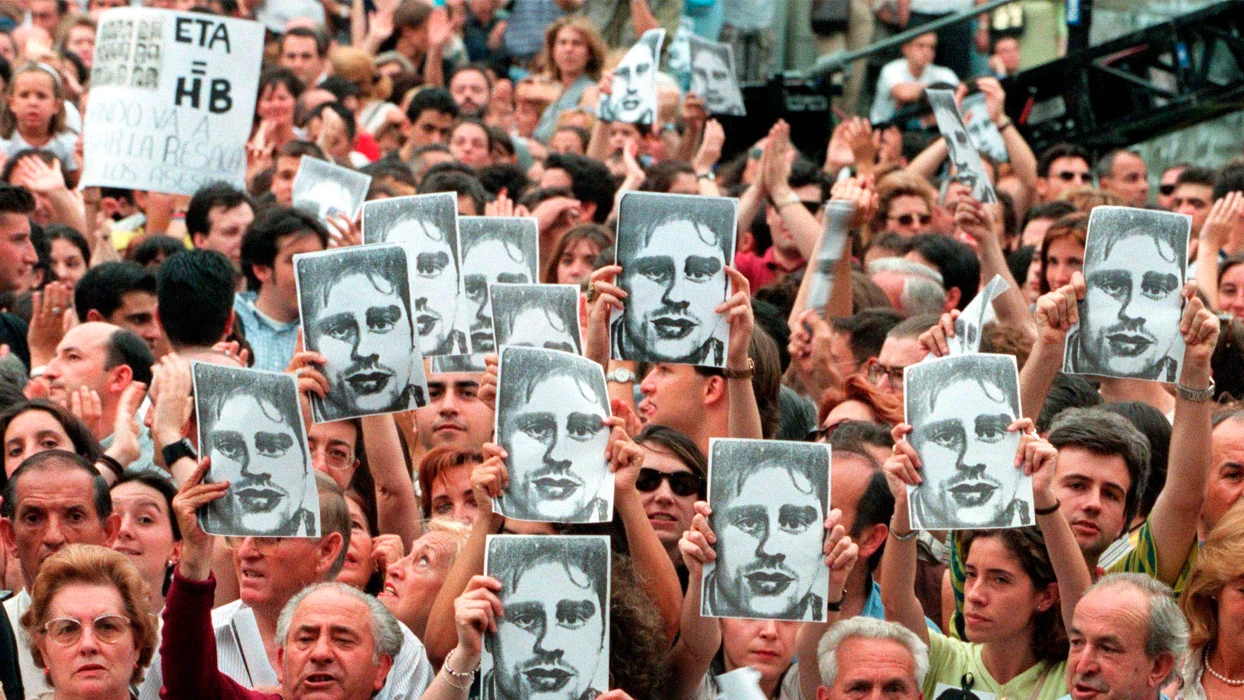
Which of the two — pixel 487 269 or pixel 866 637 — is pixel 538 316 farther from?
pixel 866 637

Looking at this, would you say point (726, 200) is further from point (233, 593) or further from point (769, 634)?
point (233, 593)

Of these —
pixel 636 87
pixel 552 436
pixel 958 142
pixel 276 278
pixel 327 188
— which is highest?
pixel 636 87

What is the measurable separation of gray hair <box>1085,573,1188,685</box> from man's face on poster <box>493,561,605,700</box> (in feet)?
3.90

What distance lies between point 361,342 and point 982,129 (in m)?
5.91

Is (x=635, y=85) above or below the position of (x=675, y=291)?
above

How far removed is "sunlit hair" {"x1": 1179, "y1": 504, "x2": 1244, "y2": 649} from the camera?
219 inches

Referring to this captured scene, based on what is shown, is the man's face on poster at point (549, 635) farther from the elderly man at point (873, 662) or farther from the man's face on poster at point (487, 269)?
the man's face on poster at point (487, 269)

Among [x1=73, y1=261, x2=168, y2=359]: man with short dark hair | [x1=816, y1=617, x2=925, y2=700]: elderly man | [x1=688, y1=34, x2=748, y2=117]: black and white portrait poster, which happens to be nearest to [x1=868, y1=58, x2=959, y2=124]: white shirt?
[x1=688, y1=34, x2=748, y2=117]: black and white portrait poster

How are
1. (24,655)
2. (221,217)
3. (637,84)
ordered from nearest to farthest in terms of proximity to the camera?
(24,655) < (221,217) < (637,84)

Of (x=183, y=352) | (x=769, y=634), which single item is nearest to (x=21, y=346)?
(x=183, y=352)

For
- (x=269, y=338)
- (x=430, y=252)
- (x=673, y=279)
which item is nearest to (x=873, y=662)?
(x=673, y=279)

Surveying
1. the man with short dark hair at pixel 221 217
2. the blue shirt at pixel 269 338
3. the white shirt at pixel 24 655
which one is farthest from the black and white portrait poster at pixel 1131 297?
the man with short dark hair at pixel 221 217

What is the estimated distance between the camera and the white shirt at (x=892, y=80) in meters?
14.9

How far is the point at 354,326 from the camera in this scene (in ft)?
21.3
